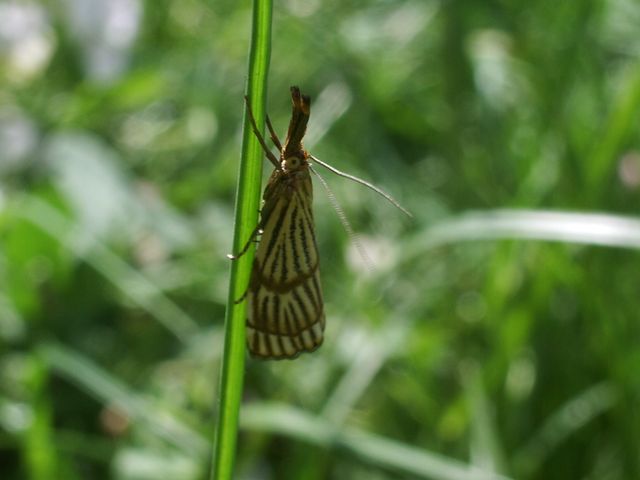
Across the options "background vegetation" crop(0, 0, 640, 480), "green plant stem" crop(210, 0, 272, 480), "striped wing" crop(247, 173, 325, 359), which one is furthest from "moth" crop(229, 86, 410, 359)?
"background vegetation" crop(0, 0, 640, 480)

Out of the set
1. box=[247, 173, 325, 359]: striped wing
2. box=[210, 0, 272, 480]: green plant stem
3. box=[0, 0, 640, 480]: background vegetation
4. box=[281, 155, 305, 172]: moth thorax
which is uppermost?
box=[0, 0, 640, 480]: background vegetation

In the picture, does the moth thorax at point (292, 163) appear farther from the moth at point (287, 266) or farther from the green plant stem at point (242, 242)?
the green plant stem at point (242, 242)

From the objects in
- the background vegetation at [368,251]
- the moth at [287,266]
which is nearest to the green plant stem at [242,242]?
the moth at [287,266]

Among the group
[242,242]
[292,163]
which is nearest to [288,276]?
[292,163]

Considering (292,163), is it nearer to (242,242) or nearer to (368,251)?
(242,242)

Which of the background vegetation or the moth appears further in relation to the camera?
the background vegetation

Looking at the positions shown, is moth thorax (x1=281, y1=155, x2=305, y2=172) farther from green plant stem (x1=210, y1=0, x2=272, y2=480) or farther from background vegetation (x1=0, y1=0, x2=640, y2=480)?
background vegetation (x1=0, y1=0, x2=640, y2=480)

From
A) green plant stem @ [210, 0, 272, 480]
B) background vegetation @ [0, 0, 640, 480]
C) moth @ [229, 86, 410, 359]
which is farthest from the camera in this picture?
background vegetation @ [0, 0, 640, 480]
